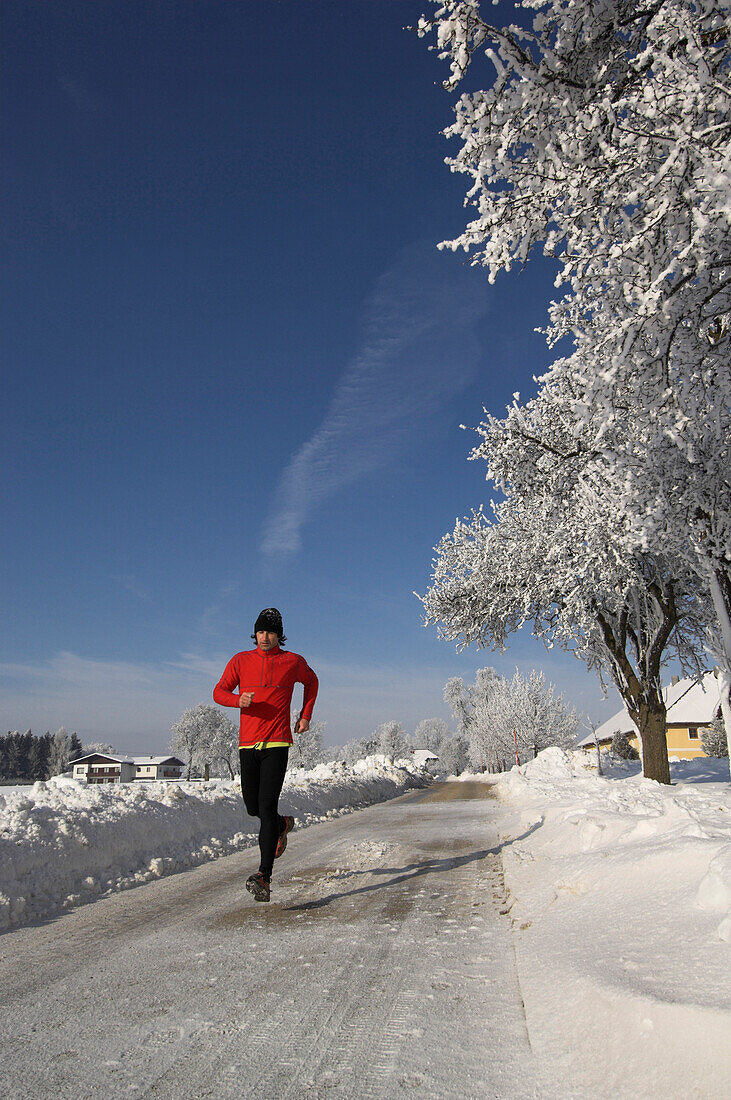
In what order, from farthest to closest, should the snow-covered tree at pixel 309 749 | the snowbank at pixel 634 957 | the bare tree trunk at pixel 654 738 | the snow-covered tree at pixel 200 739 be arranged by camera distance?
the snow-covered tree at pixel 200 739
the snow-covered tree at pixel 309 749
the bare tree trunk at pixel 654 738
the snowbank at pixel 634 957

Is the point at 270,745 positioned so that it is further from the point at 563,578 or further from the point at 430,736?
the point at 430,736

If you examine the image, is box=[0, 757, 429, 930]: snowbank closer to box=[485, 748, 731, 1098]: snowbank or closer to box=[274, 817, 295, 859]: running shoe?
box=[274, 817, 295, 859]: running shoe

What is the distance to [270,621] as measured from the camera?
5.02 metres

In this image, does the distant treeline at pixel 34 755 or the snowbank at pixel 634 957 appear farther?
the distant treeline at pixel 34 755

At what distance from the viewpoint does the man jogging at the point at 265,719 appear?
4.57 metres

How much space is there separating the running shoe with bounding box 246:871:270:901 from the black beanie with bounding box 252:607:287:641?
1825 millimetres

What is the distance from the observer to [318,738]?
94812mm

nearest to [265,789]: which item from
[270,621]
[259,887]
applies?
[259,887]

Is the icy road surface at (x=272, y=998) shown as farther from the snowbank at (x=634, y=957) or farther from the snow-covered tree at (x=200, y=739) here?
the snow-covered tree at (x=200, y=739)

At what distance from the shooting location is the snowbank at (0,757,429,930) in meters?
4.87

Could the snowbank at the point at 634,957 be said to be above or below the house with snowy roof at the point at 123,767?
above

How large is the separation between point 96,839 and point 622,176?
7741mm

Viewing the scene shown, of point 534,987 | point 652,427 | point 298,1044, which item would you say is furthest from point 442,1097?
point 652,427

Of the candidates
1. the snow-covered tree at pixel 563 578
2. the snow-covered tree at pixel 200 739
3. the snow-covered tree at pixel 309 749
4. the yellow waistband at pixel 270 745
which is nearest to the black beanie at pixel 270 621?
the yellow waistband at pixel 270 745
